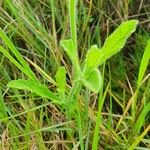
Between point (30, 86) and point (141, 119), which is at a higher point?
point (30, 86)

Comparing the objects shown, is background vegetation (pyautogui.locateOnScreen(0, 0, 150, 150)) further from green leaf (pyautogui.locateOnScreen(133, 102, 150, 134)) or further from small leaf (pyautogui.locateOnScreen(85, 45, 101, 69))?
small leaf (pyautogui.locateOnScreen(85, 45, 101, 69))

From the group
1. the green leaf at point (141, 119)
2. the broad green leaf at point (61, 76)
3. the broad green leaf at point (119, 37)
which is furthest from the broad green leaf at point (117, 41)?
the green leaf at point (141, 119)

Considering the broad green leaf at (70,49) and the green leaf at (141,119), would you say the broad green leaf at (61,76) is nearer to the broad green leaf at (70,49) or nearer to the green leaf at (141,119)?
the broad green leaf at (70,49)

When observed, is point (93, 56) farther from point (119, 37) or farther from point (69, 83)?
point (69, 83)

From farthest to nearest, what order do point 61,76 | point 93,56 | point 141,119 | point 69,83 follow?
1. point 69,83
2. point 141,119
3. point 61,76
4. point 93,56

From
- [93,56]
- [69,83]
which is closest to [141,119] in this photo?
[69,83]
